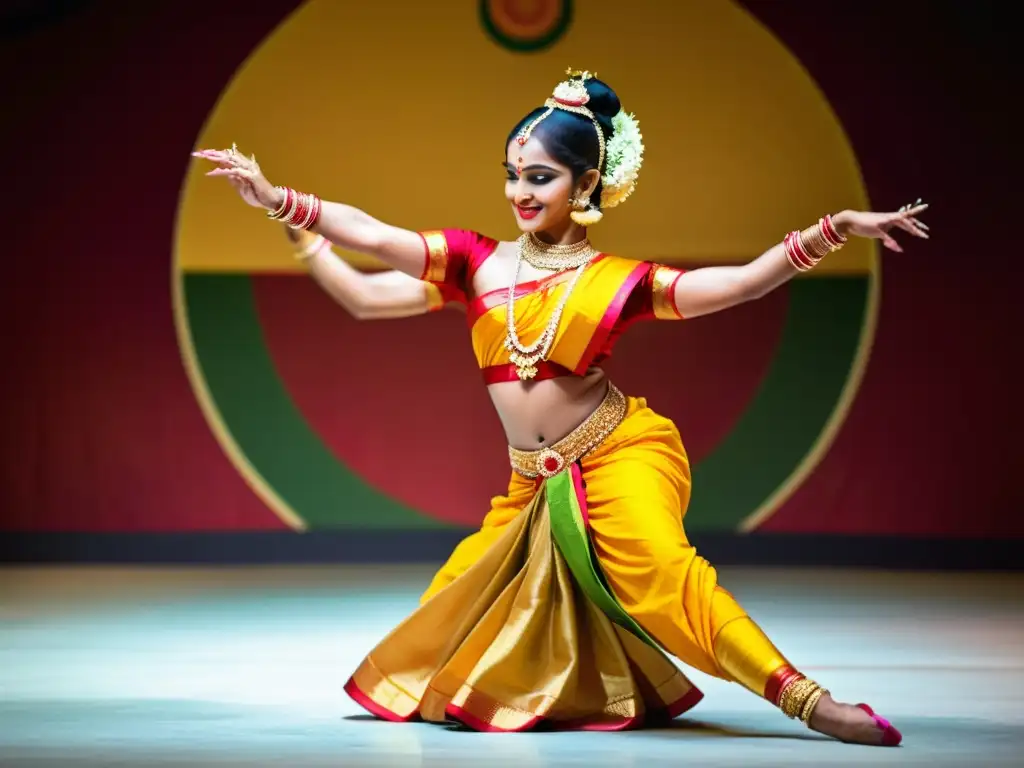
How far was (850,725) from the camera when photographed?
2.77m

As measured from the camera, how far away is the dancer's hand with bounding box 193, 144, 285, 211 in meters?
2.93

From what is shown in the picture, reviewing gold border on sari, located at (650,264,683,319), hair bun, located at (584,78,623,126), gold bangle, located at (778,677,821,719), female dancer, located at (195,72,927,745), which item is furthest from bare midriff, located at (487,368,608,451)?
gold bangle, located at (778,677,821,719)

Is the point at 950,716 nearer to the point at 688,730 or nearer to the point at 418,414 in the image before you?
the point at 688,730

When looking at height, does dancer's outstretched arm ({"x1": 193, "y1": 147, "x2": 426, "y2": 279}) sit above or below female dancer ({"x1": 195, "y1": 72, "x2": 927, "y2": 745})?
above

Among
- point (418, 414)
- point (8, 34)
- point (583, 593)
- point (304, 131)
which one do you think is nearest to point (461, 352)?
point (418, 414)

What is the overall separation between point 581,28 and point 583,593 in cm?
300

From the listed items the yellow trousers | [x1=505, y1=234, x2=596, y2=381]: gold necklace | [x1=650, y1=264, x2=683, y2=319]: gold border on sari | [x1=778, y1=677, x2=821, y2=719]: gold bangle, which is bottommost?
[x1=778, y1=677, x2=821, y2=719]: gold bangle

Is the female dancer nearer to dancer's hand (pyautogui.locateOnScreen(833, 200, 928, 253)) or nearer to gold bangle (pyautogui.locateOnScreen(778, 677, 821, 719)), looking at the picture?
dancer's hand (pyautogui.locateOnScreen(833, 200, 928, 253))

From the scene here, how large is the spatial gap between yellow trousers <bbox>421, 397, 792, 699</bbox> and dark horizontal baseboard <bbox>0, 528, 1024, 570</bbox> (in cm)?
266

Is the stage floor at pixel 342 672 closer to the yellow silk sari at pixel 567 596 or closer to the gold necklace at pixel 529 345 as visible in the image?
the yellow silk sari at pixel 567 596

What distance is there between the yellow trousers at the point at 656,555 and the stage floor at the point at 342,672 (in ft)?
0.50

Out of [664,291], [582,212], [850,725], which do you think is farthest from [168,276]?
[850,725]

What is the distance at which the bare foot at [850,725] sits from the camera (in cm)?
276

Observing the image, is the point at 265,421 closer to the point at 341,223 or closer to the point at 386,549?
the point at 386,549
